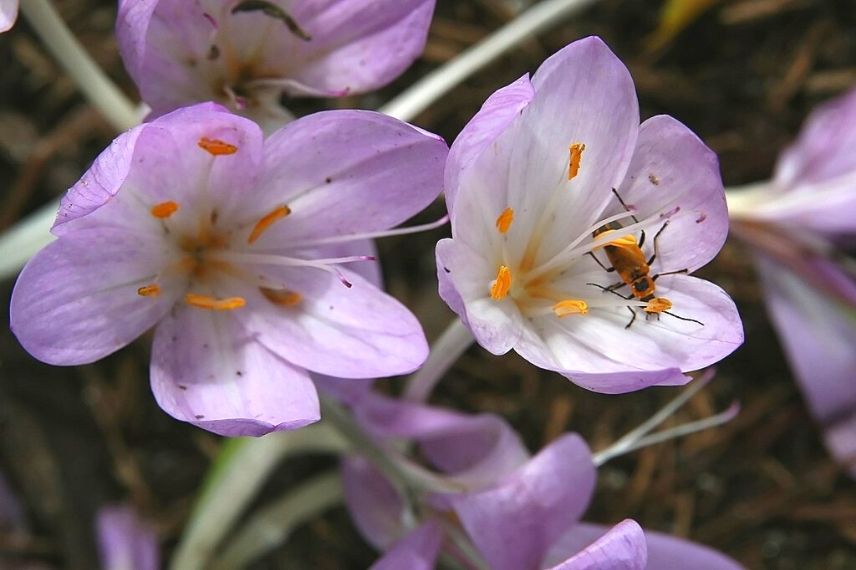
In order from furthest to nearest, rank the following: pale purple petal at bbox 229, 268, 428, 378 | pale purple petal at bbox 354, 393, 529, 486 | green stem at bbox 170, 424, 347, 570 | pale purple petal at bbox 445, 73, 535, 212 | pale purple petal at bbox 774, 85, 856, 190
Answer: pale purple petal at bbox 774, 85, 856, 190 < green stem at bbox 170, 424, 347, 570 < pale purple petal at bbox 354, 393, 529, 486 < pale purple petal at bbox 229, 268, 428, 378 < pale purple petal at bbox 445, 73, 535, 212

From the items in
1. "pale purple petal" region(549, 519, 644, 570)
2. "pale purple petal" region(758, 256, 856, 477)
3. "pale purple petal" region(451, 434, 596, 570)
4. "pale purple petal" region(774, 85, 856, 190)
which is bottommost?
"pale purple petal" region(758, 256, 856, 477)

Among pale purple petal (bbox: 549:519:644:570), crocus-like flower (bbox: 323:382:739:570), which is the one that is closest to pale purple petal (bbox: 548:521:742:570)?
crocus-like flower (bbox: 323:382:739:570)

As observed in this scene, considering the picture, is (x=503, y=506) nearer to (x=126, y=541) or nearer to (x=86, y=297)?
(x=86, y=297)

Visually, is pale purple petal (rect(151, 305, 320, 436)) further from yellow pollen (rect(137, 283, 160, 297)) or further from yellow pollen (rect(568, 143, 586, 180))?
yellow pollen (rect(568, 143, 586, 180))

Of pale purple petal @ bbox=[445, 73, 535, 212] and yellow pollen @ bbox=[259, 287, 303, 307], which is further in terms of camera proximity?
yellow pollen @ bbox=[259, 287, 303, 307]

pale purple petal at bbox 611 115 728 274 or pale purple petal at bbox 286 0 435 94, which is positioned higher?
pale purple petal at bbox 286 0 435 94

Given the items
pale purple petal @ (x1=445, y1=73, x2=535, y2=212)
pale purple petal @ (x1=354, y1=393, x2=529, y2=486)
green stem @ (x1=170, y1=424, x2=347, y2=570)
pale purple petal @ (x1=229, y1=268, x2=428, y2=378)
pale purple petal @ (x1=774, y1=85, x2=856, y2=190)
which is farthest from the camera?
pale purple petal @ (x1=774, y1=85, x2=856, y2=190)

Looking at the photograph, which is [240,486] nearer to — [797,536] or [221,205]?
[221,205]

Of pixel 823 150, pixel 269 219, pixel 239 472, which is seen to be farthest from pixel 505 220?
pixel 823 150
